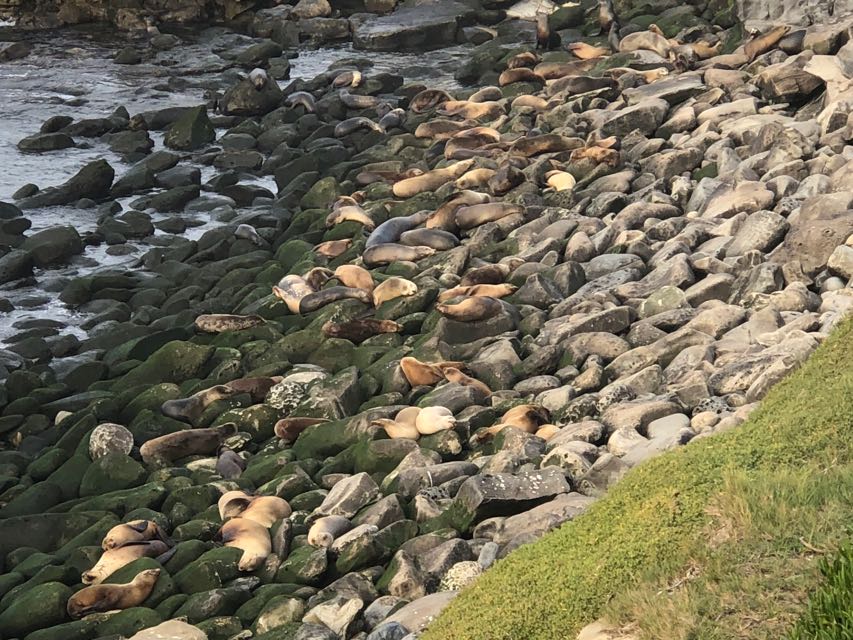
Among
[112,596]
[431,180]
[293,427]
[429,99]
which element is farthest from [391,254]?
[429,99]

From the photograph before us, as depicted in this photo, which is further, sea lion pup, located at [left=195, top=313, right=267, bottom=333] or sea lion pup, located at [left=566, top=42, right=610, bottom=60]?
sea lion pup, located at [left=566, top=42, right=610, bottom=60]

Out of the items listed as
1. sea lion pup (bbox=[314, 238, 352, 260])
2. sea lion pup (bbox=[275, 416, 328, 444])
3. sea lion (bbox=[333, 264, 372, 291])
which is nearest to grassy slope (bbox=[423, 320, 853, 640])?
sea lion pup (bbox=[275, 416, 328, 444])

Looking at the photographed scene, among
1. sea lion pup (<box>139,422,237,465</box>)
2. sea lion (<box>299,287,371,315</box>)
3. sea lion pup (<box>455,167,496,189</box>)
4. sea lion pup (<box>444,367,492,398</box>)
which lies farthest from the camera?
sea lion pup (<box>455,167,496,189</box>)

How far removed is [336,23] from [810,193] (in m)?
18.7

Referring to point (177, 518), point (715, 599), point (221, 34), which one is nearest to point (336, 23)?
point (221, 34)

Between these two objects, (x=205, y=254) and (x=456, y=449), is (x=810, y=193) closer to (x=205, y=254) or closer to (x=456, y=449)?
(x=456, y=449)

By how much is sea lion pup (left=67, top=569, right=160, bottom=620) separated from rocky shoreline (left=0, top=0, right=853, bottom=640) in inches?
0.8

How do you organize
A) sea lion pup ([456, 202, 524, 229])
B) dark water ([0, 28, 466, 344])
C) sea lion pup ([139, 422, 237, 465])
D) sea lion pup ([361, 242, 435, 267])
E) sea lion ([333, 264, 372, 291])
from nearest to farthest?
1. sea lion pup ([139, 422, 237, 465])
2. sea lion ([333, 264, 372, 291])
3. sea lion pup ([361, 242, 435, 267])
4. sea lion pup ([456, 202, 524, 229])
5. dark water ([0, 28, 466, 344])

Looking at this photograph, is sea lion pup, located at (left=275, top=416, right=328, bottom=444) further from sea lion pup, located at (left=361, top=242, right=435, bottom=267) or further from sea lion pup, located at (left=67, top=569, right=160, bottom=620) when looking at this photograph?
sea lion pup, located at (left=361, top=242, right=435, bottom=267)

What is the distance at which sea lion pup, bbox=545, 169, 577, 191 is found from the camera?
1405 cm

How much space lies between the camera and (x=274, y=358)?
12.1m

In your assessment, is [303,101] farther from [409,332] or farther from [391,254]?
[409,332]

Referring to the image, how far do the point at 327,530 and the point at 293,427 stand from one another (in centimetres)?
238

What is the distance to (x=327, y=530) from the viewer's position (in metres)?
8.16
